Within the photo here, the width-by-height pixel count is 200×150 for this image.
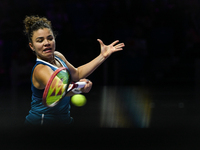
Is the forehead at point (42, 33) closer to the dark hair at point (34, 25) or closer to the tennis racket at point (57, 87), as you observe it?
the dark hair at point (34, 25)

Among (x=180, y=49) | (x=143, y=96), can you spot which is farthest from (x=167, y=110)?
(x=180, y=49)

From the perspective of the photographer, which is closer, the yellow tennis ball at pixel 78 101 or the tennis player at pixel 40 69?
the tennis player at pixel 40 69

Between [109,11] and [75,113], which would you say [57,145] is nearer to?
[75,113]

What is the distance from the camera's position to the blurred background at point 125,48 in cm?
670

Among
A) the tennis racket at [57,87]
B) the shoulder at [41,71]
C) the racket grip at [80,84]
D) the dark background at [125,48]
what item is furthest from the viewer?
the dark background at [125,48]

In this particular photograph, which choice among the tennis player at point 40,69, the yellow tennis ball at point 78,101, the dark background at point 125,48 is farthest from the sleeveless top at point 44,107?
the yellow tennis ball at point 78,101

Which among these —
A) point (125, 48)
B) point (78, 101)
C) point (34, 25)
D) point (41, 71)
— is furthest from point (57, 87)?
point (125, 48)

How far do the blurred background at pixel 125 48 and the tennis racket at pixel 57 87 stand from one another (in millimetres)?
3535

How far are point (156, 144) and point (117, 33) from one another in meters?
4.42

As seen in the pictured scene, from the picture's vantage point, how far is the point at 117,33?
723 cm

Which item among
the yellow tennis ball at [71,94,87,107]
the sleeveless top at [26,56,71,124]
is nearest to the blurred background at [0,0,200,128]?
the yellow tennis ball at [71,94,87,107]

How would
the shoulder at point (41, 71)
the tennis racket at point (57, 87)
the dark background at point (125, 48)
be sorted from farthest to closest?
the dark background at point (125, 48), the shoulder at point (41, 71), the tennis racket at point (57, 87)

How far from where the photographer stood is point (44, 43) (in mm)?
2410

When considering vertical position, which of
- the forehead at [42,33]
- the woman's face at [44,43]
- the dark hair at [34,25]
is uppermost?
the dark hair at [34,25]
